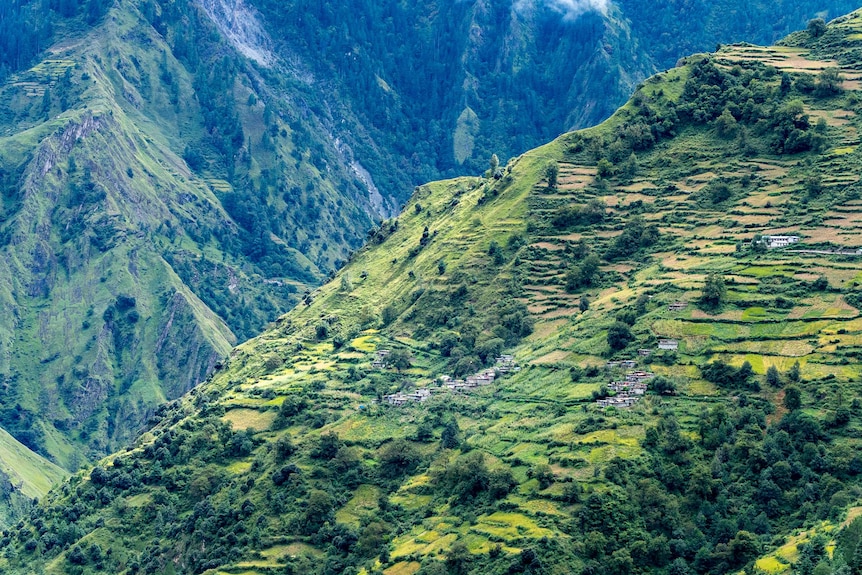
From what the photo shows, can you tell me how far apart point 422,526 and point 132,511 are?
3919cm

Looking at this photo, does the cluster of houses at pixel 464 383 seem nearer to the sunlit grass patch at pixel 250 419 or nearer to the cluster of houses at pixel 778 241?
the sunlit grass patch at pixel 250 419

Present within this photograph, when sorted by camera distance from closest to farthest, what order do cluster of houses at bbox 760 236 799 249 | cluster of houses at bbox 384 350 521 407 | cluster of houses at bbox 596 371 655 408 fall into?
cluster of houses at bbox 596 371 655 408, cluster of houses at bbox 760 236 799 249, cluster of houses at bbox 384 350 521 407

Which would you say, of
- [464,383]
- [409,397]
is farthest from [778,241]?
[409,397]

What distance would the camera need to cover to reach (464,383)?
148 meters

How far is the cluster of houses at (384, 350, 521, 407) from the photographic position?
147250 millimetres

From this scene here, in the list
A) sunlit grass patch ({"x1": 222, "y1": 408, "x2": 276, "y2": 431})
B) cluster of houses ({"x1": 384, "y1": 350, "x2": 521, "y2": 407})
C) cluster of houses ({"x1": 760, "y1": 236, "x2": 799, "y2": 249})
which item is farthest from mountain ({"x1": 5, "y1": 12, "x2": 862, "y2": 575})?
cluster of houses ({"x1": 384, "y1": 350, "x2": 521, "y2": 407})

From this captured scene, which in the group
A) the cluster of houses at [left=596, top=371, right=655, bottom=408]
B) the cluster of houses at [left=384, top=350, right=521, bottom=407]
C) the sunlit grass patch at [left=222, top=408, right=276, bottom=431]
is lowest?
the cluster of houses at [left=596, top=371, right=655, bottom=408]

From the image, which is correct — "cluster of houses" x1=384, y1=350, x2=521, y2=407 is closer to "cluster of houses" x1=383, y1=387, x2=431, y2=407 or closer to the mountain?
"cluster of houses" x1=383, y1=387, x2=431, y2=407

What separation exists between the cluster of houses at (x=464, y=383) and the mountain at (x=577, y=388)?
0.63m

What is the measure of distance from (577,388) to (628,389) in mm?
6132

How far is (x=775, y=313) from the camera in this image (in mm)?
134250

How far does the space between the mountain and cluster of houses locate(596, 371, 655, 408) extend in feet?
2.28

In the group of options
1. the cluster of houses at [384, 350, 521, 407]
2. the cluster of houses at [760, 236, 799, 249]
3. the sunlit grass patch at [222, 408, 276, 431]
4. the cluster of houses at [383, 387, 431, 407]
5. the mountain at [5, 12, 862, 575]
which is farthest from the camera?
the sunlit grass patch at [222, 408, 276, 431]

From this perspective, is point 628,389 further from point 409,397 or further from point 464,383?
point 409,397
